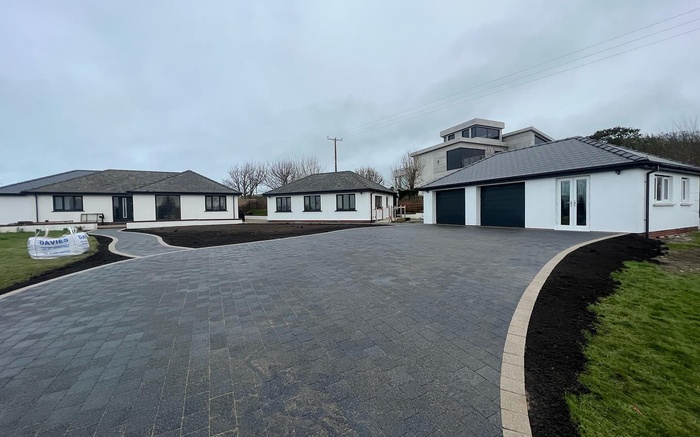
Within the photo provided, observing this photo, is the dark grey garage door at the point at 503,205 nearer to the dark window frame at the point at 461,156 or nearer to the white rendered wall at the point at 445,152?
the dark window frame at the point at 461,156

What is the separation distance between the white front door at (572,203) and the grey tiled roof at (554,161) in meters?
0.75

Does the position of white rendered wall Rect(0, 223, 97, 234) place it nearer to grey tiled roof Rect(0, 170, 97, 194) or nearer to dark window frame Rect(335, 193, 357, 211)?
grey tiled roof Rect(0, 170, 97, 194)

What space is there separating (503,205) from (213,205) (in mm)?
26790

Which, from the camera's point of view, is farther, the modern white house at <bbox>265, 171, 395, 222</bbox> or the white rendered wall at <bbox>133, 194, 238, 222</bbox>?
the modern white house at <bbox>265, 171, 395, 222</bbox>

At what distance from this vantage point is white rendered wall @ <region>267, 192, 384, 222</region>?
1057 inches

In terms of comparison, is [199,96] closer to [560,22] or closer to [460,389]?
[560,22]

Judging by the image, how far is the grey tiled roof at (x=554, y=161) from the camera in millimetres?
12109

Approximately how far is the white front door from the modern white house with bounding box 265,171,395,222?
50.8ft

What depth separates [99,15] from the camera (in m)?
11.7

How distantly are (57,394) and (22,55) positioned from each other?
20.6 metres

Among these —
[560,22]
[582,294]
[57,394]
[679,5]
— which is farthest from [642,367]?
[679,5]

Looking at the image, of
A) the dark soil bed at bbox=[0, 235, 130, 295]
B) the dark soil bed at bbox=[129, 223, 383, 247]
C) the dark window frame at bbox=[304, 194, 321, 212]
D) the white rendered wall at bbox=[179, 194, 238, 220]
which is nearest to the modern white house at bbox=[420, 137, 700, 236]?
the dark soil bed at bbox=[129, 223, 383, 247]

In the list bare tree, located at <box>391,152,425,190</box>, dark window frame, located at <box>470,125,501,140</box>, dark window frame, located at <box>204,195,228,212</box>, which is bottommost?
dark window frame, located at <box>204,195,228,212</box>

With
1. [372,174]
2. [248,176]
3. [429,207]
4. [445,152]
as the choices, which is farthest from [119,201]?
[445,152]
